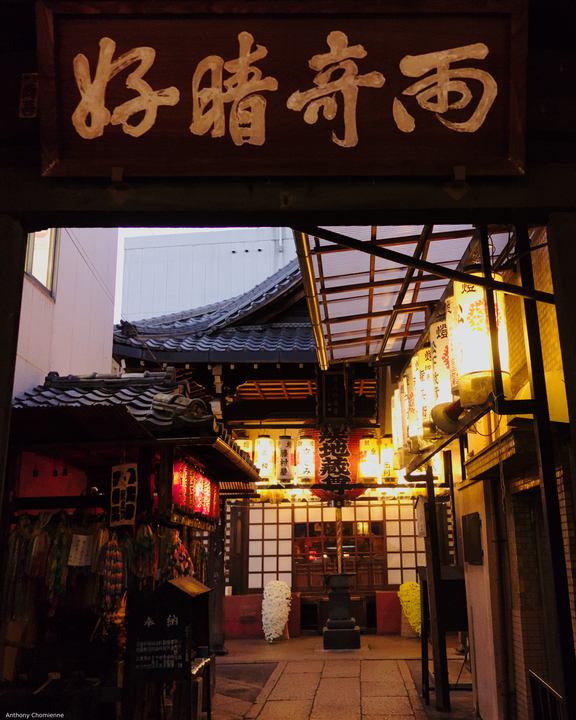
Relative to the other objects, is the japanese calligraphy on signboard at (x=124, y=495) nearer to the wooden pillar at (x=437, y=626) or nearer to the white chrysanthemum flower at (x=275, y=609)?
the wooden pillar at (x=437, y=626)

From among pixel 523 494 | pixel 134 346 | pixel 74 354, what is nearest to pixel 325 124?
pixel 523 494

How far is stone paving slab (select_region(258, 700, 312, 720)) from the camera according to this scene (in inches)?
432

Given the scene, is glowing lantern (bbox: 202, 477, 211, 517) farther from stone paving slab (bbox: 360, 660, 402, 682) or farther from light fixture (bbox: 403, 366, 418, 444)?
stone paving slab (bbox: 360, 660, 402, 682)

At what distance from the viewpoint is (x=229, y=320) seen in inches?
685

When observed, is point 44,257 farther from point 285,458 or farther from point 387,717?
point 387,717

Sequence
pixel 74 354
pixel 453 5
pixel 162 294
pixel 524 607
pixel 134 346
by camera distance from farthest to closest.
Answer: pixel 162 294 → pixel 134 346 → pixel 74 354 → pixel 524 607 → pixel 453 5

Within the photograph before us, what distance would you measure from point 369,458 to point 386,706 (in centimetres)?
722

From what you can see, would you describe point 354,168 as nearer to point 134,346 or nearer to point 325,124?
point 325,124

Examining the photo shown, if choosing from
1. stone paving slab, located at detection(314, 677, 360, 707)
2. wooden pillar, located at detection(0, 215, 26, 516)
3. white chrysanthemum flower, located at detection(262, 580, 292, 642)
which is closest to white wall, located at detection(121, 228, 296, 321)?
white chrysanthemum flower, located at detection(262, 580, 292, 642)

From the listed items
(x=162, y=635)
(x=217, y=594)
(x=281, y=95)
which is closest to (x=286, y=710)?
(x=162, y=635)

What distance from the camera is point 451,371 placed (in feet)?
22.1

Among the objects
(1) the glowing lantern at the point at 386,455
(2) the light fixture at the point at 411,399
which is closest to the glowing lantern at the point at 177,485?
(2) the light fixture at the point at 411,399

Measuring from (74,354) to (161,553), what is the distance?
525 centimetres

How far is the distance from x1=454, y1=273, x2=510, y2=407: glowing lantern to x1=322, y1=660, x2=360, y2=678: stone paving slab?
10.7 metres
